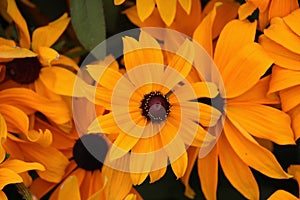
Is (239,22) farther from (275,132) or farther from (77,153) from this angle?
(77,153)

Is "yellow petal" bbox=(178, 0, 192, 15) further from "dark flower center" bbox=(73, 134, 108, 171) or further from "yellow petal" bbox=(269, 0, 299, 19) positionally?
"dark flower center" bbox=(73, 134, 108, 171)

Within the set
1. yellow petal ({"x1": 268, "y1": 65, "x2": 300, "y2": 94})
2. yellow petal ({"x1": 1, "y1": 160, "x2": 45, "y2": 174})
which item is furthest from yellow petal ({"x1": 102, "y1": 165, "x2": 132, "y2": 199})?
yellow petal ({"x1": 268, "y1": 65, "x2": 300, "y2": 94})

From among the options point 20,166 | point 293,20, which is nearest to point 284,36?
point 293,20

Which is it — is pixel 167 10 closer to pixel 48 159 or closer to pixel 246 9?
pixel 246 9

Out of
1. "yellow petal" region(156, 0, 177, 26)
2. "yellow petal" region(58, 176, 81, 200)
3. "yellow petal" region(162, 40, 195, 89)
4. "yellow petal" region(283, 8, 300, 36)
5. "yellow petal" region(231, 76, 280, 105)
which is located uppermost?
"yellow petal" region(156, 0, 177, 26)

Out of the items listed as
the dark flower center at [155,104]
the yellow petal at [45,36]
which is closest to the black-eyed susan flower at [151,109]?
the dark flower center at [155,104]

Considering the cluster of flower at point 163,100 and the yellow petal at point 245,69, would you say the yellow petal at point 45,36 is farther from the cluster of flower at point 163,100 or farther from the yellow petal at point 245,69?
the yellow petal at point 245,69
